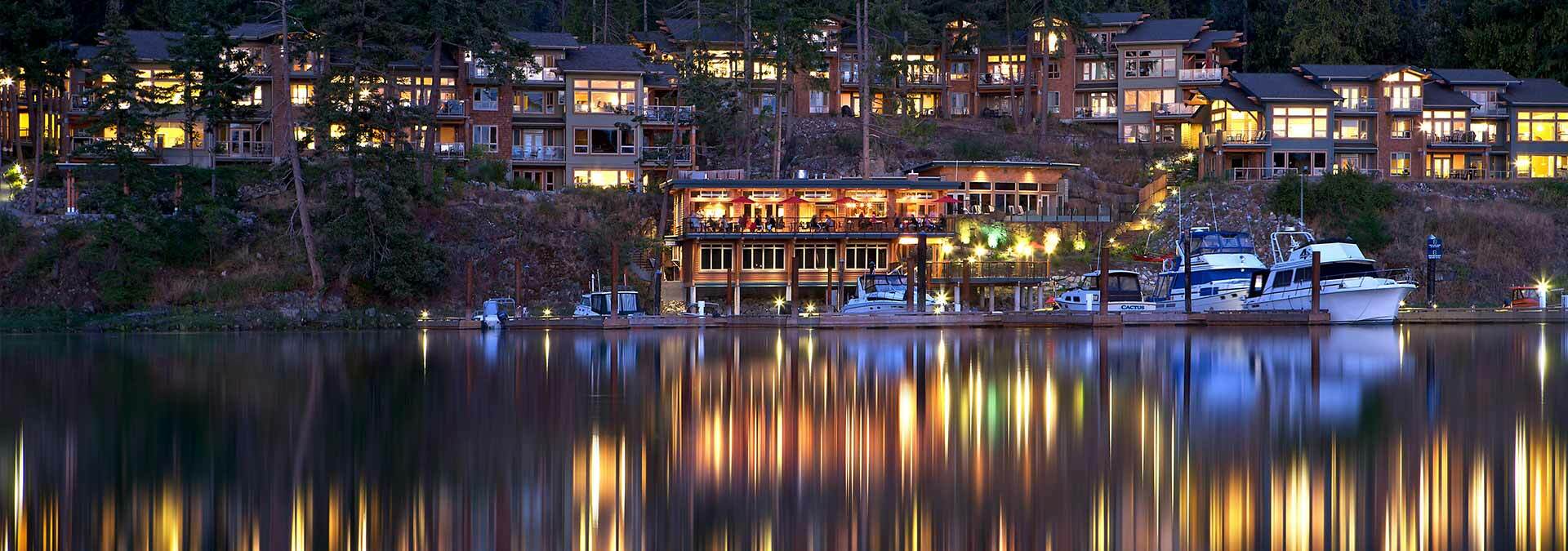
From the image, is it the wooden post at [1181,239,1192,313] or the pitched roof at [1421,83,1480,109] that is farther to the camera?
the pitched roof at [1421,83,1480,109]

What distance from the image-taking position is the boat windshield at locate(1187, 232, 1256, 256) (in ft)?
208

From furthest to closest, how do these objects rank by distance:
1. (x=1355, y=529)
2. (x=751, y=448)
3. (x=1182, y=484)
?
(x=751, y=448), (x=1182, y=484), (x=1355, y=529)

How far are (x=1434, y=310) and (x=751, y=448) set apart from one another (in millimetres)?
45013

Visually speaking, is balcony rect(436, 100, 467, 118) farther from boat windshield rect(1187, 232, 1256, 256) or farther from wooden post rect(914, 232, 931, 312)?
boat windshield rect(1187, 232, 1256, 256)

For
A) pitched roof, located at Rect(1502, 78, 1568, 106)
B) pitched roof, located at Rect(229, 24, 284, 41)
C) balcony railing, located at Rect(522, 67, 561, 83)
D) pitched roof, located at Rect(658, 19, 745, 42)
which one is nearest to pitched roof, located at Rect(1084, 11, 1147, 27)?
pitched roof, located at Rect(658, 19, 745, 42)

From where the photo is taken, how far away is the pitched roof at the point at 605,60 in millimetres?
79062

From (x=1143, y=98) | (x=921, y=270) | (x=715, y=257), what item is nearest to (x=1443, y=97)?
(x=1143, y=98)

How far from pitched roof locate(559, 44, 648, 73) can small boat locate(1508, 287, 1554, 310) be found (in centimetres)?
4127

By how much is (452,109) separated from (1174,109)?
3857 cm

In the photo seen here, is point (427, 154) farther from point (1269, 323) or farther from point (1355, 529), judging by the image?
point (1355, 529)

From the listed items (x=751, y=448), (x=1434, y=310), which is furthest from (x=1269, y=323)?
(x=751, y=448)

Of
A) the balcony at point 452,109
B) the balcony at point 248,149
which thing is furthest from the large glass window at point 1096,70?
the balcony at point 248,149

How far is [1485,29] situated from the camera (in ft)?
298

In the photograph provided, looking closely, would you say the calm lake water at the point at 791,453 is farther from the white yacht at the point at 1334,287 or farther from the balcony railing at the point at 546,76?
the balcony railing at the point at 546,76
